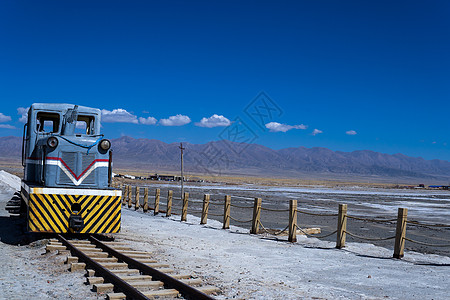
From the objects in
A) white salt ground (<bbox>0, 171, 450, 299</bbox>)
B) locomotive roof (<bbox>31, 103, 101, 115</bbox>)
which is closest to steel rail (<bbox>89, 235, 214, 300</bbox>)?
white salt ground (<bbox>0, 171, 450, 299</bbox>)

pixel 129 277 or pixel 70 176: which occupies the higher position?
pixel 70 176

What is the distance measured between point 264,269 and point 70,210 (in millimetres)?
5060

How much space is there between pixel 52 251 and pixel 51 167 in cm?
235

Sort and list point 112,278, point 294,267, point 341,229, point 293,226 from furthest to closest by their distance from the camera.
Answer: point 293,226, point 341,229, point 294,267, point 112,278

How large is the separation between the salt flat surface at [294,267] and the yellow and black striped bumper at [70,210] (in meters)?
1.07

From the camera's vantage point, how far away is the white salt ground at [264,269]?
696 centimetres

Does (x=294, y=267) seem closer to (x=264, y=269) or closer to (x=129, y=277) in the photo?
(x=264, y=269)

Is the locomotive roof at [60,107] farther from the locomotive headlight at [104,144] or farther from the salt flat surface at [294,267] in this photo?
the salt flat surface at [294,267]

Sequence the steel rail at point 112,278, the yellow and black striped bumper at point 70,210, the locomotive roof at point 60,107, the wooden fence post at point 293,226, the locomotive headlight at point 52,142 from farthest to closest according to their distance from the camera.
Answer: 1. the wooden fence post at point 293,226
2. the locomotive roof at point 60,107
3. the locomotive headlight at point 52,142
4. the yellow and black striped bumper at point 70,210
5. the steel rail at point 112,278

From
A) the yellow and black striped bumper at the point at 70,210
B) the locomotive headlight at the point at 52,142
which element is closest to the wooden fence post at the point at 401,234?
the yellow and black striped bumper at the point at 70,210

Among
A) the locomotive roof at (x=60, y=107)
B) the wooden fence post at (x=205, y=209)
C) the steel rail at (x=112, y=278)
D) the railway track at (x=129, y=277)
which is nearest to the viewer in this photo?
the steel rail at (x=112, y=278)

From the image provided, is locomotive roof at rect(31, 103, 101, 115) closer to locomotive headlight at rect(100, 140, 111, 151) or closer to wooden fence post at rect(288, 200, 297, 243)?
locomotive headlight at rect(100, 140, 111, 151)

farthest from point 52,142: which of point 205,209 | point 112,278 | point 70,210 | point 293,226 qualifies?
point 205,209

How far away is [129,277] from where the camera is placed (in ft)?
23.2
